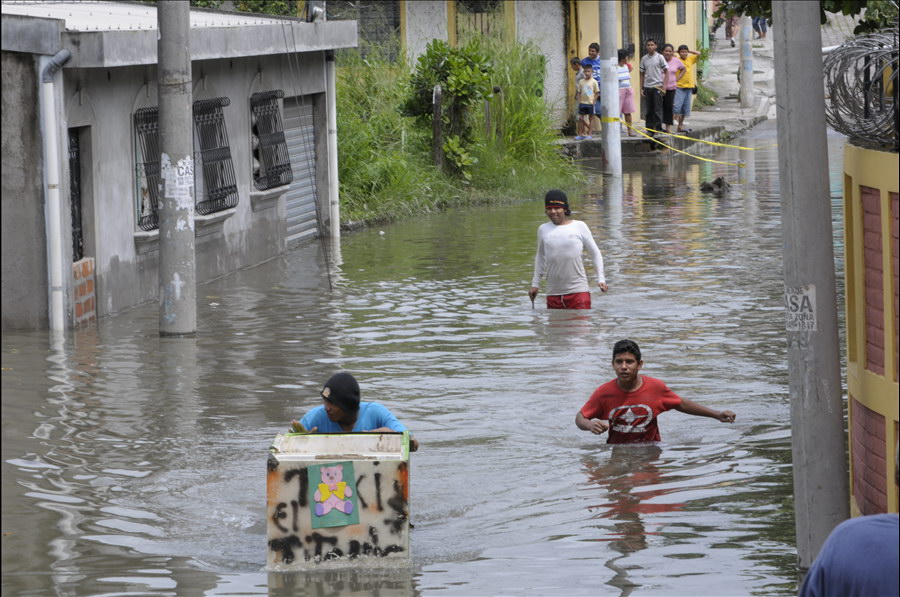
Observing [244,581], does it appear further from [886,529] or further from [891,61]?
[886,529]

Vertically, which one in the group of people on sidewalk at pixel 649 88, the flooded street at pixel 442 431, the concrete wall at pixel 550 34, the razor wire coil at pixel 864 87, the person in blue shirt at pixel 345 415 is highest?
the concrete wall at pixel 550 34

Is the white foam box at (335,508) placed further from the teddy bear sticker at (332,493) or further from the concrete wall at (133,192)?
the concrete wall at (133,192)

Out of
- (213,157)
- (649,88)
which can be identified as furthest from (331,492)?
(649,88)

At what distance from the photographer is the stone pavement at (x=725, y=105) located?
33.2 meters

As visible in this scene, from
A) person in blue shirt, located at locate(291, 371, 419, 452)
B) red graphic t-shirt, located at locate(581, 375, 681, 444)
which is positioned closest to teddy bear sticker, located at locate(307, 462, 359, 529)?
person in blue shirt, located at locate(291, 371, 419, 452)

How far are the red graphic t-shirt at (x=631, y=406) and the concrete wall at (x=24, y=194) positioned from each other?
6583 mm

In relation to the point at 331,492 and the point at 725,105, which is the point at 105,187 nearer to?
the point at 331,492

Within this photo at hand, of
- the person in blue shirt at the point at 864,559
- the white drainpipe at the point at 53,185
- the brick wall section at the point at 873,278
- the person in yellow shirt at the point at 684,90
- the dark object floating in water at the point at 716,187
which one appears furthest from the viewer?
the person in yellow shirt at the point at 684,90

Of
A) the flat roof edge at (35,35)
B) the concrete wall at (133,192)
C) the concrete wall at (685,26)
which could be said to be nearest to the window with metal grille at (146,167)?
the concrete wall at (133,192)

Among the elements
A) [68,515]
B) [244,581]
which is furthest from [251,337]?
[244,581]

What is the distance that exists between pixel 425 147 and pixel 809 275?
20634mm

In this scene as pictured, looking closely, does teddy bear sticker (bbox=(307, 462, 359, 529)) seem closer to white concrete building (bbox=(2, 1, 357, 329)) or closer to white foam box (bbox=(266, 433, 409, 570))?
white foam box (bbox=(266, 433, 409, 570))

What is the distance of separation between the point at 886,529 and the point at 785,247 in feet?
10.2

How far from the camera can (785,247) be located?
6.45 metres
